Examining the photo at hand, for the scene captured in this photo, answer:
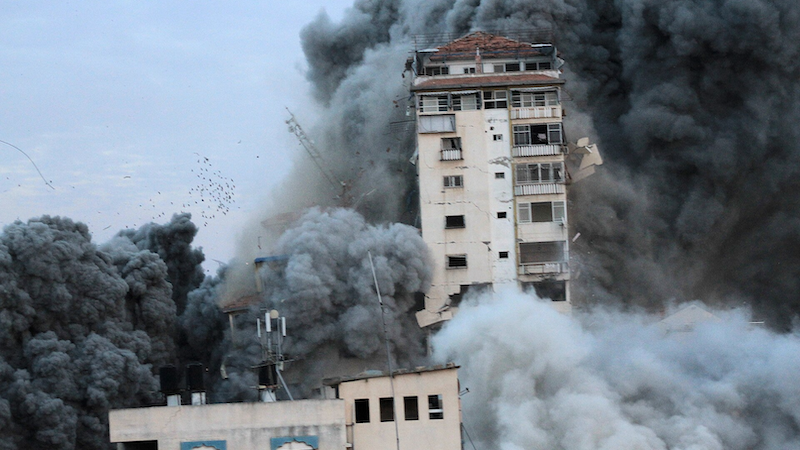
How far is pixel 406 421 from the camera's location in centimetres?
4253

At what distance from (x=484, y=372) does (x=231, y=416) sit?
1225 cm

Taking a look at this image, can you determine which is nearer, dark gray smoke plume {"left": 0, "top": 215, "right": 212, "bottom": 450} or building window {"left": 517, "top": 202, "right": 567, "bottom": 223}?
dark gray smoke plume {"left": 0, "top": 215, "right": 212, "bottom": 450}

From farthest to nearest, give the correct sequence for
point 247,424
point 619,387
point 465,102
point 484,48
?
point 484,48
point 465,102
point 619,387
point 247,424

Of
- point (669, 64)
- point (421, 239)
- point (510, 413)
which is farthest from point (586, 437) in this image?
point (669, 64)

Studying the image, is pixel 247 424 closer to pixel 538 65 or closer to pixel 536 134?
pixel 536 134

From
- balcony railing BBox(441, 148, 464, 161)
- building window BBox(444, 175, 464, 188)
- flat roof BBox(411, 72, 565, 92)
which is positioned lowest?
building window BBox(444, 175, 464, 188)

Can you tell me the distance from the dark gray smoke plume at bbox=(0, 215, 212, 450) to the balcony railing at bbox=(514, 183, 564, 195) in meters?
17.3

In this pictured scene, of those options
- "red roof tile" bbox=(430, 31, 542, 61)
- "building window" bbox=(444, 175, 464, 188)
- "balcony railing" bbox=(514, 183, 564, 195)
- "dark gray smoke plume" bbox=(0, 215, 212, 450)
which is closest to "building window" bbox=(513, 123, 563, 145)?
"balcony railing" bbox=(514, 183, 564, 195)

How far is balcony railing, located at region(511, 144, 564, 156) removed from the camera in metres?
61.7

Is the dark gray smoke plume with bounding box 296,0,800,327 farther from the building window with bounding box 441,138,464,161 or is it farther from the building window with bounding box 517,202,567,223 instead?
the building window with bounding box 441,138,464,161

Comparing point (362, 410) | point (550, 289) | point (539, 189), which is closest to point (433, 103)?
point (539, 189)

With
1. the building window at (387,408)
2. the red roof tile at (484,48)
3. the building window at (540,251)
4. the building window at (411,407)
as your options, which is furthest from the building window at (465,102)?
the building window at (387,408)

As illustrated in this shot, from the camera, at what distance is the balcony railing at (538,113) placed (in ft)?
204

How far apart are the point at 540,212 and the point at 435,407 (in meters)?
20.8
